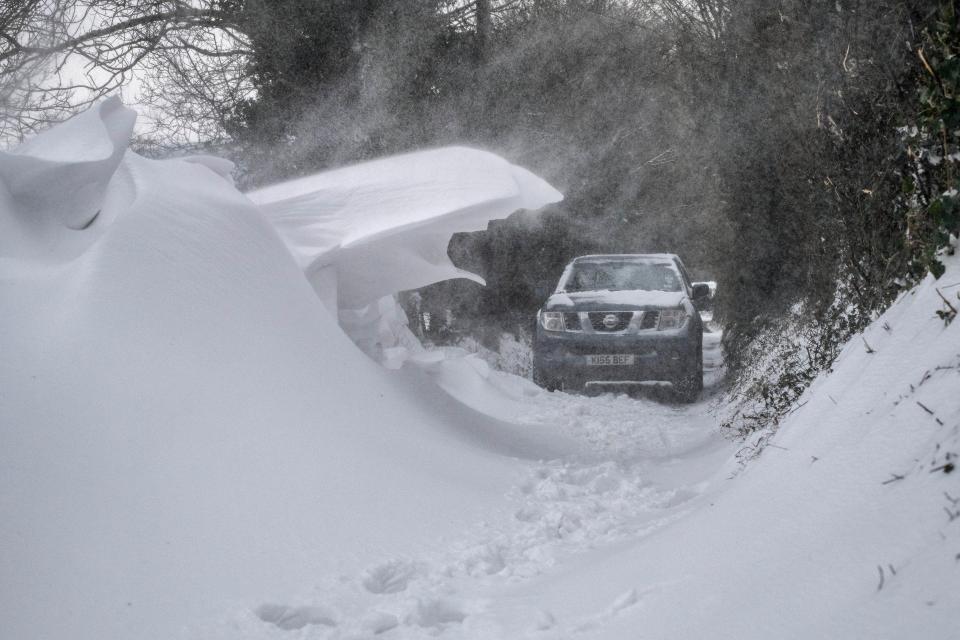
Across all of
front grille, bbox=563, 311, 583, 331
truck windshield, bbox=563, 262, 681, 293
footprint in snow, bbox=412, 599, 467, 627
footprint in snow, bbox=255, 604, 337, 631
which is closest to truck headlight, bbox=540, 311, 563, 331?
front grille, bbox=563, 311, 583, 331

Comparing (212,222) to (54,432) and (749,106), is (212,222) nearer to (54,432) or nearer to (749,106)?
(54,432)

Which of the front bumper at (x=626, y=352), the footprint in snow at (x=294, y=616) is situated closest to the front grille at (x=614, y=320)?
the front bumper at (x=626, y=352)

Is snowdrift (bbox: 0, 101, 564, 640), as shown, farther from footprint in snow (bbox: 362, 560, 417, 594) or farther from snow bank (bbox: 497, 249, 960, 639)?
snow bank (bbox: 497, 249, 960, 639)

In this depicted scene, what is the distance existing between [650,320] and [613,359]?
534mm

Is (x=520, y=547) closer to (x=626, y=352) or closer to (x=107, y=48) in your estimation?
(x=626, y=352)

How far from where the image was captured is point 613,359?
8250 millimetres

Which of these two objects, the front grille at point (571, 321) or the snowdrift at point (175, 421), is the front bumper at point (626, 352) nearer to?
the front grille at point (571, 321)

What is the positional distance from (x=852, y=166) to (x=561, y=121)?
9499mm

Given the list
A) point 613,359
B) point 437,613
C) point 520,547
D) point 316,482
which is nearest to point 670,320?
point 613,359

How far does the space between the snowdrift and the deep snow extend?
0.4 inches

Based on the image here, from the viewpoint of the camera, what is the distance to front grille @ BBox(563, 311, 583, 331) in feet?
27.6

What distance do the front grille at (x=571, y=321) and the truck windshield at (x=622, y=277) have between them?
75 centimetres

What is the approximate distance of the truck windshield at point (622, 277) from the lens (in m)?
9.18

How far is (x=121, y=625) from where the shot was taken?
8.47ft
